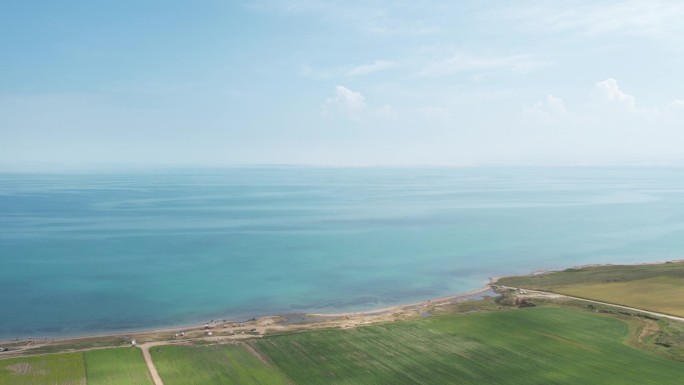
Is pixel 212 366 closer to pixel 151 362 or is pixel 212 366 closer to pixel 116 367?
pixel 151 362

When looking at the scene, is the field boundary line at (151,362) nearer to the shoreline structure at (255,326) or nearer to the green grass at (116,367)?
the green grass at (116,367)

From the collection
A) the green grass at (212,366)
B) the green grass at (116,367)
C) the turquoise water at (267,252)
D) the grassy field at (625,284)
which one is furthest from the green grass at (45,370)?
the grassy field at (625,284)

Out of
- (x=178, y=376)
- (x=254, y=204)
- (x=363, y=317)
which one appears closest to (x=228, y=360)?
(x=178, y=376)

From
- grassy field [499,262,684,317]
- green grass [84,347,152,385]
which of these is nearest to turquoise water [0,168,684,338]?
grassy field [499,262,684,317]

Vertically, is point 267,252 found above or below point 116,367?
above

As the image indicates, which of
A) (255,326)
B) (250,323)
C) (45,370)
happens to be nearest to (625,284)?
(255,326)

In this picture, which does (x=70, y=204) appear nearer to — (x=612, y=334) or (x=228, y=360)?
(x=228, y=360)
